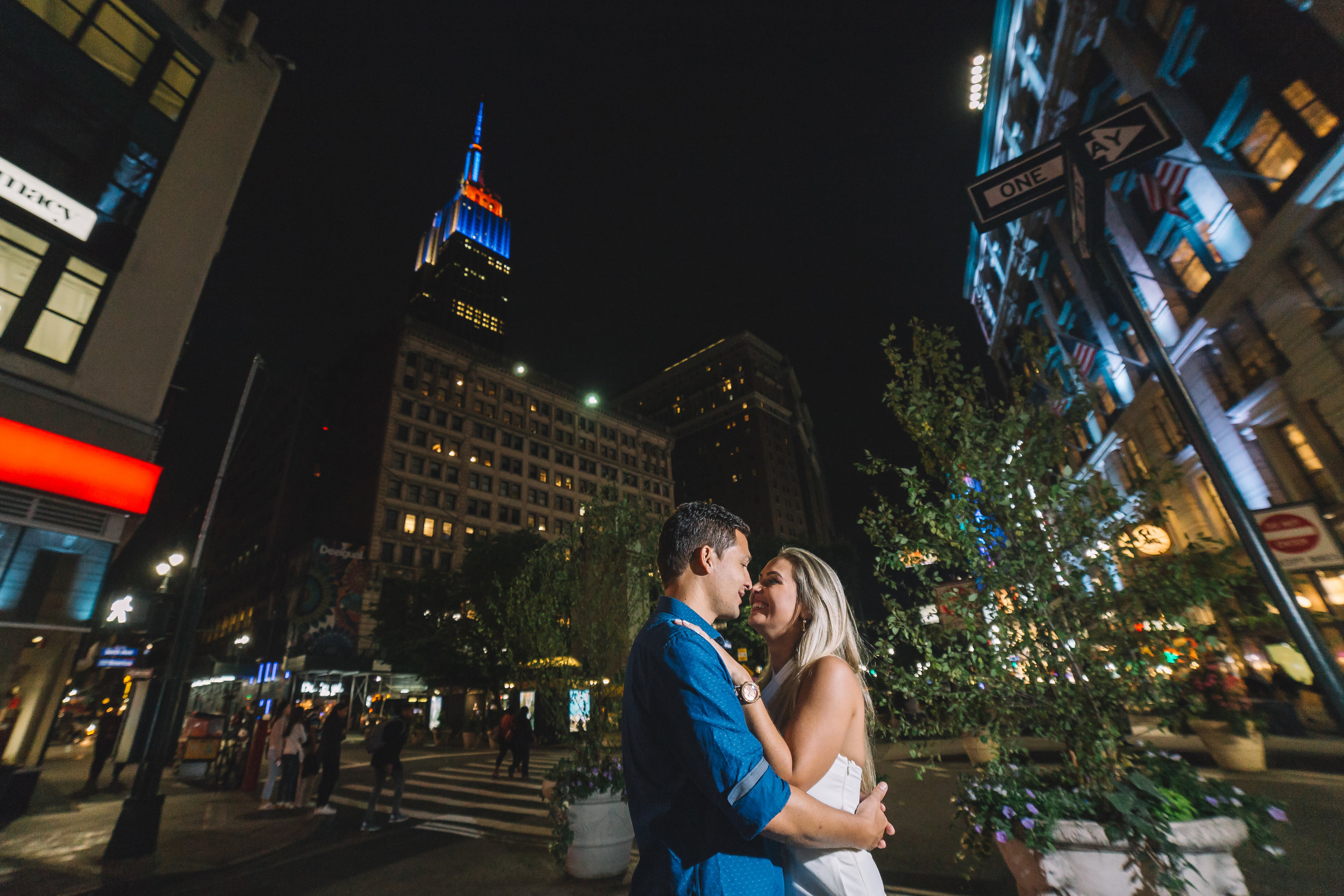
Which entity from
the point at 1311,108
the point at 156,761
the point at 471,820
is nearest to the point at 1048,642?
the point at 471,820

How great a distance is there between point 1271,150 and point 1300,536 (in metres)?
13.1

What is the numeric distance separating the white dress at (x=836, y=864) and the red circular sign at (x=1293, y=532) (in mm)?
11826

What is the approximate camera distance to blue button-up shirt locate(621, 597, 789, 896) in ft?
5.01

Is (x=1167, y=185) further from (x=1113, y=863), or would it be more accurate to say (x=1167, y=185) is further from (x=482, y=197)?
(x=482, y=197)

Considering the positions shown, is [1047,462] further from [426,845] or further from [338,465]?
[338,465]

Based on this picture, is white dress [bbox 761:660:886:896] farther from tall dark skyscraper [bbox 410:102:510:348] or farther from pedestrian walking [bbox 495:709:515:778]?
tall dark skyscraper [bbox 410:102:510:348]

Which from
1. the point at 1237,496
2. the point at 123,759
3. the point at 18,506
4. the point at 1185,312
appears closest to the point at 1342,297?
the point at 1185,312

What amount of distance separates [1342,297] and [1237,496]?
572 inches

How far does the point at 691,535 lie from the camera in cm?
222

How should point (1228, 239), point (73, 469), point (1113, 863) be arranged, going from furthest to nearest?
point (1228, 239)
point (73, 469)
point (1113, 863)

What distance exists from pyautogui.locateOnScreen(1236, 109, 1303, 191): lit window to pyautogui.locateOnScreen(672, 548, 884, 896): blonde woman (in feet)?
69.5

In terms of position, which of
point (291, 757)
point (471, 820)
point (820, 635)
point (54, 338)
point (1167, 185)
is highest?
point (1167, 185)

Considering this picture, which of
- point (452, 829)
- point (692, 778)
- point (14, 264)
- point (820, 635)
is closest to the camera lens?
point (692, 778)

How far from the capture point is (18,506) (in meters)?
9.49
